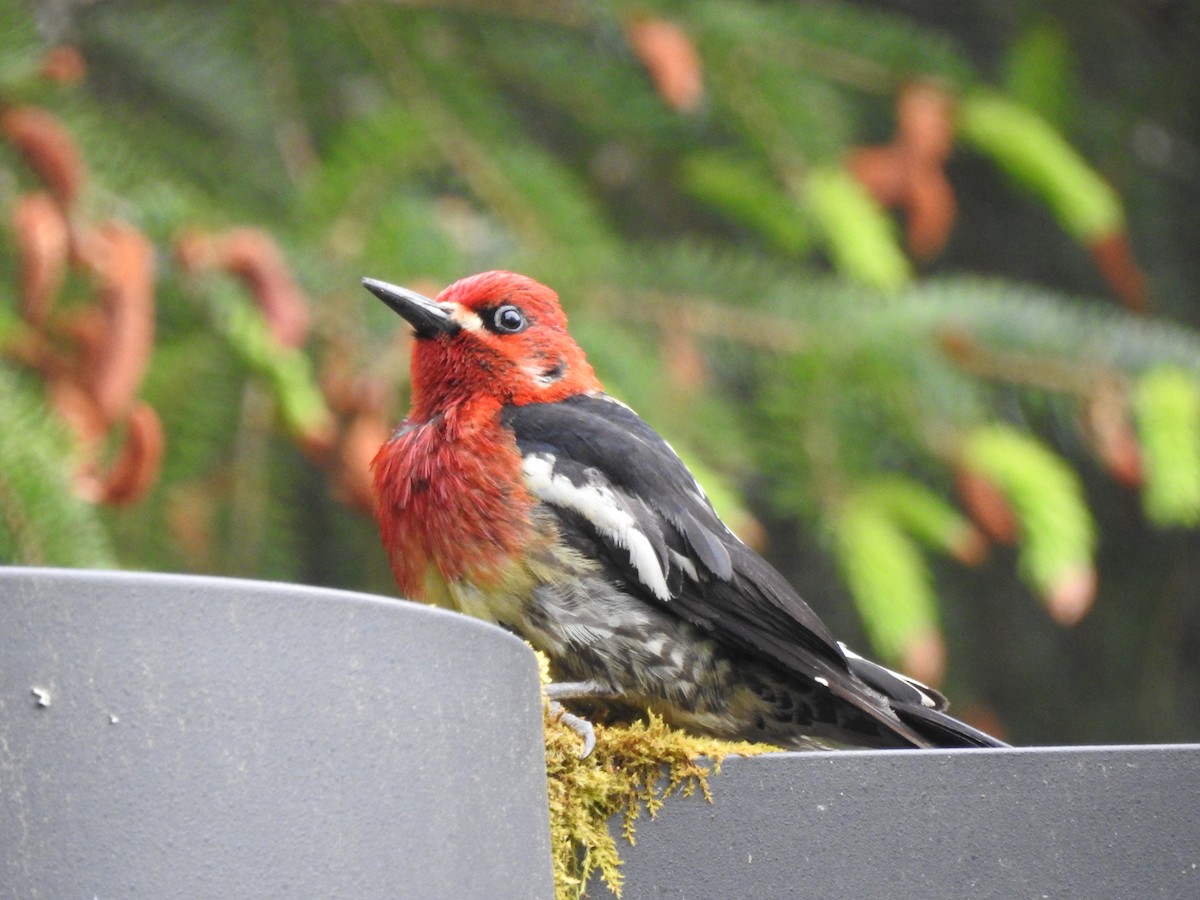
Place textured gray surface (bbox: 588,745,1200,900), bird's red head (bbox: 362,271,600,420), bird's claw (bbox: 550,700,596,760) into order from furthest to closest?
bird's red head (bbox: 362,271,600,420) → bird's claw (bbox: 550,700,596,760) → textured gray surface (bbox: 588,745,1200,900)

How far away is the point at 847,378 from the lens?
3.38 metres

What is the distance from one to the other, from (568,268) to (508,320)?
0.59m

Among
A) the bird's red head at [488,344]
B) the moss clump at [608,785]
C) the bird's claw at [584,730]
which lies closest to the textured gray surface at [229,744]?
the moss clump at [608,785]

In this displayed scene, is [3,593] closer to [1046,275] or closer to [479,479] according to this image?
[479,479]

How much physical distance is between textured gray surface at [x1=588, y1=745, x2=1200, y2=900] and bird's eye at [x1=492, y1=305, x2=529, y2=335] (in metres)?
1.43

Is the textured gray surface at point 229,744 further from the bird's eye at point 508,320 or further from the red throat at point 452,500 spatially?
the bird's eye at point 508,320

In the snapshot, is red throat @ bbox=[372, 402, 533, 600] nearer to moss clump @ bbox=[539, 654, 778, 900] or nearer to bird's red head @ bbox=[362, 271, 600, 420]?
bird's red head @ bbox=[362, 271, 600, 420]

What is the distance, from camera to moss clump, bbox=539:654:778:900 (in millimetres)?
1529

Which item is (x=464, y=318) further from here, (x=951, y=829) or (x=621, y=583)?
(x=951, y=829)

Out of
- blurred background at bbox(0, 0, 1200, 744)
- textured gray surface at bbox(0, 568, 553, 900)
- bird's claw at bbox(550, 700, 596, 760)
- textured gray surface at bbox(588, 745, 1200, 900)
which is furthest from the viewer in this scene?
blurred background at bbox(0, 0, 1200, 744)

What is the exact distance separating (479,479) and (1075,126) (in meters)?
2.65

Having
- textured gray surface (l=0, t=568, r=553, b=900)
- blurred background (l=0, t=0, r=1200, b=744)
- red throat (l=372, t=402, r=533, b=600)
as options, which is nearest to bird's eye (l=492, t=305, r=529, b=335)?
red throat (l=372, t=402, r=533, b=600)

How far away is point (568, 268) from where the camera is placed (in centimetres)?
339

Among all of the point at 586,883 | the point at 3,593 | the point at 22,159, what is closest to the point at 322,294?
the point at 22,159
